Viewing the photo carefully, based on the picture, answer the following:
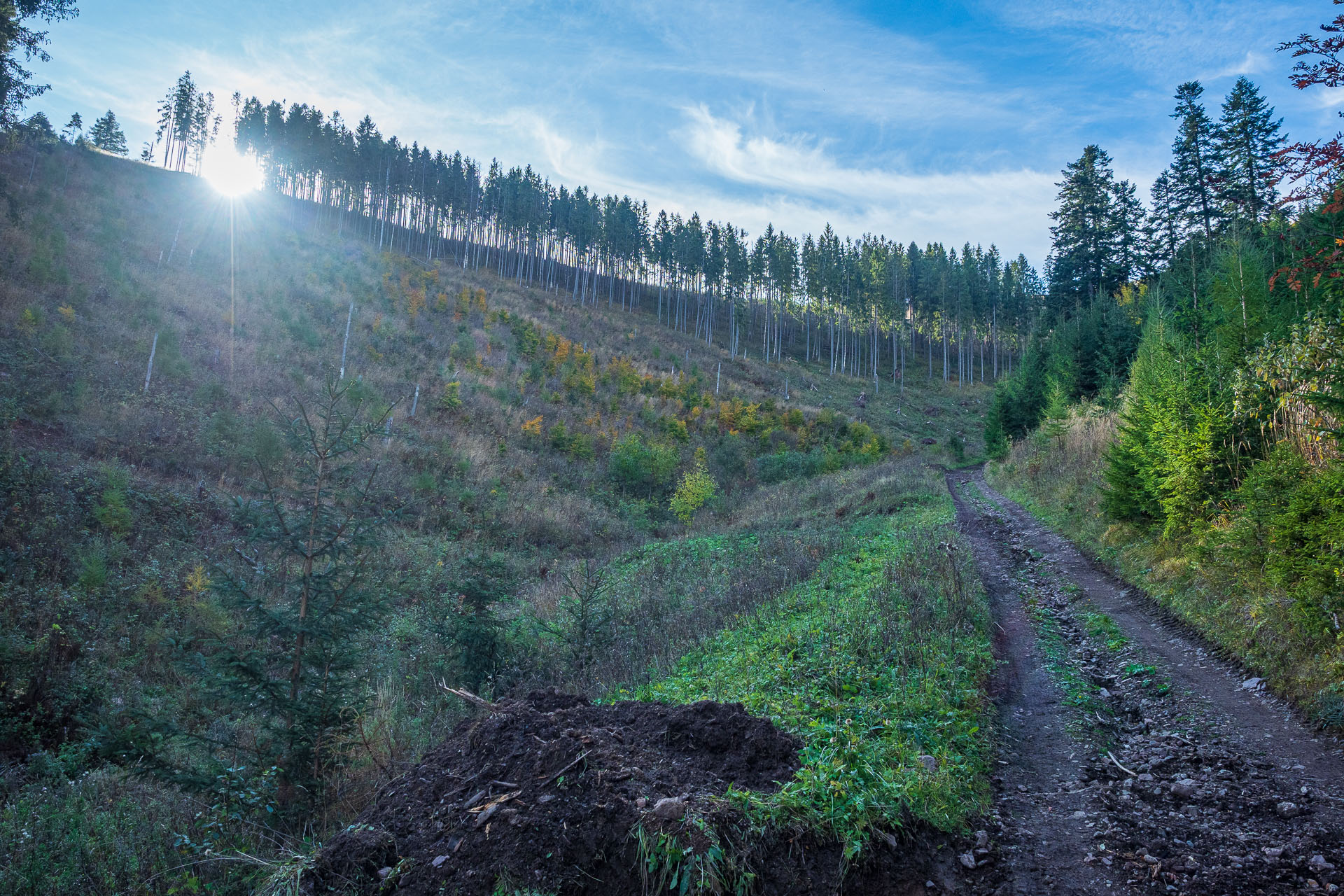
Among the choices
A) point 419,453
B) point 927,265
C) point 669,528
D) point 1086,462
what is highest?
point 927,265

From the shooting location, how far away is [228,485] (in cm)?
1803

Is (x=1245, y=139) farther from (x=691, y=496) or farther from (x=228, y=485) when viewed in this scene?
(x=228, y=485)

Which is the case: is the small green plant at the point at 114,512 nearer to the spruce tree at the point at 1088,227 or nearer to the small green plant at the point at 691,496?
the small green plant at the point at 691,496

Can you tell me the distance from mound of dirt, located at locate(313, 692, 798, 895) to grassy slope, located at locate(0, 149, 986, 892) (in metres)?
1.30

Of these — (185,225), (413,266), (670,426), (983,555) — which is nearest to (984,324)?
(670,426)

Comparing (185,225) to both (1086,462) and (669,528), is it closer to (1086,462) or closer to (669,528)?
(669,528)

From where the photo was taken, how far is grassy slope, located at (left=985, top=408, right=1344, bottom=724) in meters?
5.94

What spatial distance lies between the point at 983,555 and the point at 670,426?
25.4 m

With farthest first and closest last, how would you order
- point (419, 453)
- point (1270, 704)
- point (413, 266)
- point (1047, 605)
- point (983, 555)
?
point (413, 266) < point (419, 453) < point (983, 555) < point (1047, 605) < point (1270, 704)

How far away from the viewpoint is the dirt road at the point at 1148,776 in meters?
3.78

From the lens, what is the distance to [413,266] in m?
52.1

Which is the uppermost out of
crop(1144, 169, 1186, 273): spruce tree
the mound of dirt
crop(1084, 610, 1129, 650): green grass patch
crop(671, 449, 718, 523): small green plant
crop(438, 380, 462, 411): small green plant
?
crop(1144, 169, 1186, 273): spruce tree

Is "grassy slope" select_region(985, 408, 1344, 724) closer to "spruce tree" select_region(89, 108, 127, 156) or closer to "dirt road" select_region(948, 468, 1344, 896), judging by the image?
"dirt road" select_region(948, 468, 1344, 896)

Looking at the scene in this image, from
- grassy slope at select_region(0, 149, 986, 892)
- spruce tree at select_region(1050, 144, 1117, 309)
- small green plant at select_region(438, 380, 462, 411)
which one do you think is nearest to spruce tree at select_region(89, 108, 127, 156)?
grassy slope at select_region(0, 149, 986, 892)
